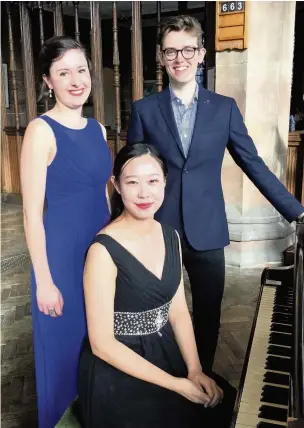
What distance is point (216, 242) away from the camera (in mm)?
1830

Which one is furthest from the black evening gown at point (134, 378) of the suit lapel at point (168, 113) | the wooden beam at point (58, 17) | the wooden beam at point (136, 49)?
the wooden beam at point (58, 17)

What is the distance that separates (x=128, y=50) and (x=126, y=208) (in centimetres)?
996

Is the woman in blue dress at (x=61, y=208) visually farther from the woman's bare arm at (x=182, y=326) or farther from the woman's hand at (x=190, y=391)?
the woman's hand at (x=190, y=391)

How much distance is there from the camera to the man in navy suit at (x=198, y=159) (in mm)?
1747

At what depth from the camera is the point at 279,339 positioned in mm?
1396

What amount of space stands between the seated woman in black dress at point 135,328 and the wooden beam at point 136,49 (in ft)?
13.4

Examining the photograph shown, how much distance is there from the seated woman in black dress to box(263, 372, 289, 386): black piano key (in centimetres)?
20

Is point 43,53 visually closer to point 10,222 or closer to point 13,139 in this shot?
point 10,222

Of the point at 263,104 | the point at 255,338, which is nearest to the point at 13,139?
the point at 263,104

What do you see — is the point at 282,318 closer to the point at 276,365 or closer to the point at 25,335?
the point at 276,365

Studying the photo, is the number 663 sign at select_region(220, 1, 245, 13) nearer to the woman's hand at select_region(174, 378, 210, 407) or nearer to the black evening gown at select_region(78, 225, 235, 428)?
the black evening gown at select_region(78, 225, 235, 428)

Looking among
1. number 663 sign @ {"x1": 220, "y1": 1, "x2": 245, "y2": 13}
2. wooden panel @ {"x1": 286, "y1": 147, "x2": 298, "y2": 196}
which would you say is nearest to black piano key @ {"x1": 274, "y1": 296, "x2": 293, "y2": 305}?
number 663 sign @ {"x1": 220, "y1": 1, "x2": 245, "y2": 13}

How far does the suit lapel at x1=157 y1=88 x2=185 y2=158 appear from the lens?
174cm

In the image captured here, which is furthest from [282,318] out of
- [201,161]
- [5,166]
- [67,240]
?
[5,166]
